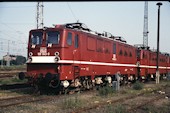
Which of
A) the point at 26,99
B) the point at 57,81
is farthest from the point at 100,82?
the point at 26,99

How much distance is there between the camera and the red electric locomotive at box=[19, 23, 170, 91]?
46.3ft

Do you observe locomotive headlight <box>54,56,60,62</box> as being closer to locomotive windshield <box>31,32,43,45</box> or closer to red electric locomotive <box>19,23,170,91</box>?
red electric locomotive <box>19,23,170,91</box>

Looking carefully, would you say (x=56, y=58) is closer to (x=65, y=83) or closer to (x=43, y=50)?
(x=43, y=50)

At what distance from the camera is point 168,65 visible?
141 ft

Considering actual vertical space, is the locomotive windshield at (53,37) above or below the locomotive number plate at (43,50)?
above

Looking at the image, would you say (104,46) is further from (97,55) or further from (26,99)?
(26,99)

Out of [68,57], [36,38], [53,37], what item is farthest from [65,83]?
[36,38]

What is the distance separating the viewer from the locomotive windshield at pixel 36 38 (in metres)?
15.1

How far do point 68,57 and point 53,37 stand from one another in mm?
1340

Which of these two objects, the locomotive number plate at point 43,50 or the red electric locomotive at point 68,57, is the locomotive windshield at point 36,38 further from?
the locomotive number plate at point 43,50

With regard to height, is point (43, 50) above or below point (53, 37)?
below

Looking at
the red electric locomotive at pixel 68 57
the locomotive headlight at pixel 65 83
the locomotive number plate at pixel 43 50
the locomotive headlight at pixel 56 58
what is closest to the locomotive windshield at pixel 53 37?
the red electric locomotive at pixel 68 57

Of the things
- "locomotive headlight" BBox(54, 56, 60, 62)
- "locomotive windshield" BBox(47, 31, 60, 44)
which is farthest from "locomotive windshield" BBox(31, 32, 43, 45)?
"locomotive headlight" BBox(54, 56, 60, 62)

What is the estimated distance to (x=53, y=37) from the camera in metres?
14.7
